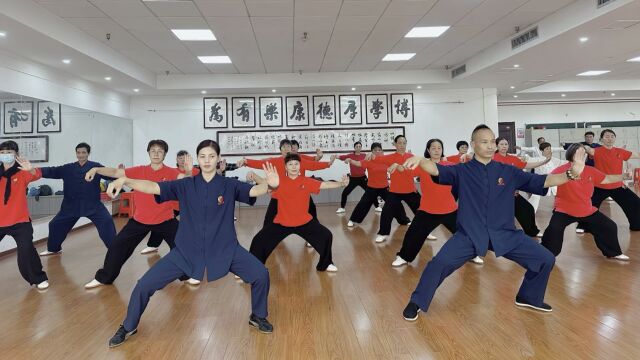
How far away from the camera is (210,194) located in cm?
246

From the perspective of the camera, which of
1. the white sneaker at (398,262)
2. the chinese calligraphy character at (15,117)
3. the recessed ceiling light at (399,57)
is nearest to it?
the white sneaker at (398,262)

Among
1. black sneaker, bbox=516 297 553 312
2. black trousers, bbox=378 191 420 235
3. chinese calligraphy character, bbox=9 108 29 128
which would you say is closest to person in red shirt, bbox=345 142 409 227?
black trousers, bbox=378 191 420 235

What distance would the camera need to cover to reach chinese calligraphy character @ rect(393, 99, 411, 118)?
385 inches

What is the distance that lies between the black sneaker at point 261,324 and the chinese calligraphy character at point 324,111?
7516 mm

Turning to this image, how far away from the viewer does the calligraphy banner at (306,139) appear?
952cm

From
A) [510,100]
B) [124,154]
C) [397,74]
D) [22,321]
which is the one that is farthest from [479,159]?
[510,100]

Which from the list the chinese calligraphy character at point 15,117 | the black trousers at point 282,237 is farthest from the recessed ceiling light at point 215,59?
the black trousers at point 282,237

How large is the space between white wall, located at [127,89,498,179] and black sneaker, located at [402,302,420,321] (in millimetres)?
7171

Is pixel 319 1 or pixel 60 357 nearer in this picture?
pixel 60 357

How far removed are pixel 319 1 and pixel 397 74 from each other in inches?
176

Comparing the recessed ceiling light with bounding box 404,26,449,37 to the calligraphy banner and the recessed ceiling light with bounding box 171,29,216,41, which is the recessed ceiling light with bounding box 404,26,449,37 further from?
the calligraphy banner

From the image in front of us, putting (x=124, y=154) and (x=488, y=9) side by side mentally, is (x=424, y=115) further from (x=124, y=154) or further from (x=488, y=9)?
(x=124, y=154)

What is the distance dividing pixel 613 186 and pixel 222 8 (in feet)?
18.2

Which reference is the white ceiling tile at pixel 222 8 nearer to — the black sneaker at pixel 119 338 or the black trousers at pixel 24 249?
the black trousers at pixel 24 249
